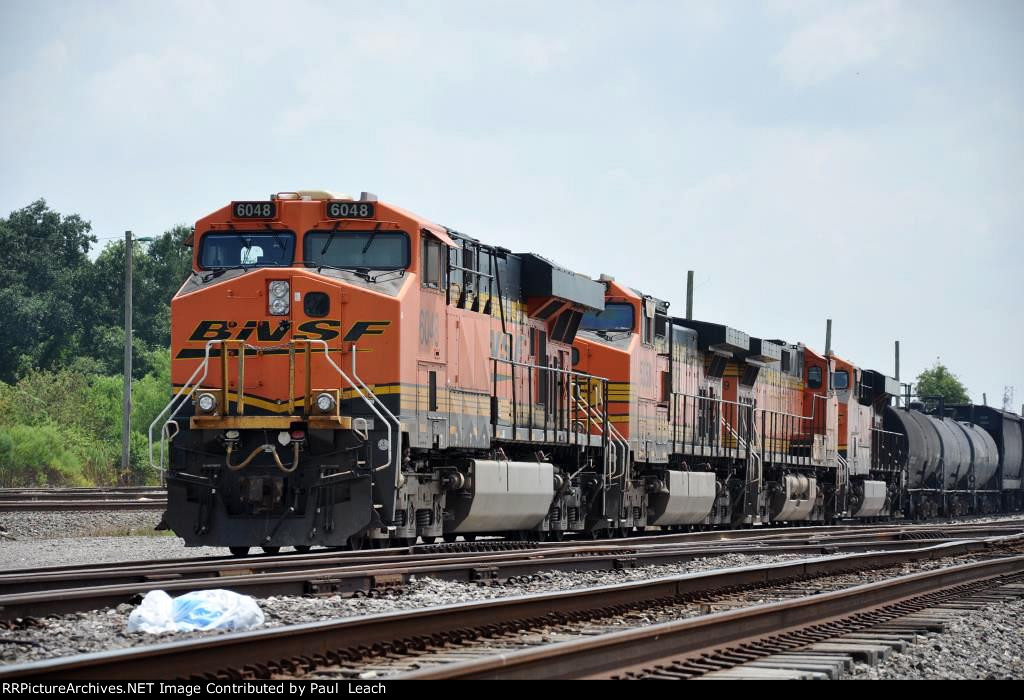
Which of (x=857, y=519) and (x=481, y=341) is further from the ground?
(x=481, y=341)

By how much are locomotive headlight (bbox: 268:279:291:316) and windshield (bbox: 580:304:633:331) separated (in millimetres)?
8433

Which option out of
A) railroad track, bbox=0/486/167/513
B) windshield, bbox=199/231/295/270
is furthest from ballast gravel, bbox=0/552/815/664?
railroad track, bbox=0/486/167/513

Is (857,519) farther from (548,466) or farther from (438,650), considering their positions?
(438,650)

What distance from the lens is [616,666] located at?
7.16 m

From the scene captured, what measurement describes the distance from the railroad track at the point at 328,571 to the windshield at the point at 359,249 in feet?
10.5

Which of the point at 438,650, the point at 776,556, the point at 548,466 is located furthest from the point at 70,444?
the point at 438,650

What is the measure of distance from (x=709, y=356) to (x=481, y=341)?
10.6 metres

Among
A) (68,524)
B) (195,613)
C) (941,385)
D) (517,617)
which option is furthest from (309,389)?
(941,385)

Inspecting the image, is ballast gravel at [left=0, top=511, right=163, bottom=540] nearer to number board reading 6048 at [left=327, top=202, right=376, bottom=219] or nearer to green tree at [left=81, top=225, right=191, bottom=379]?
number board reading 6048 at [left=327, top=202, right=376, bottom=219]

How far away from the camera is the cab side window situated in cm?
1557

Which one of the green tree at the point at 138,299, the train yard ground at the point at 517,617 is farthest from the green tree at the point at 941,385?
the train yard ground at the point at 517,617

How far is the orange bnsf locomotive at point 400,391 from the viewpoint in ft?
47.3

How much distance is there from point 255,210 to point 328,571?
530 centimetres

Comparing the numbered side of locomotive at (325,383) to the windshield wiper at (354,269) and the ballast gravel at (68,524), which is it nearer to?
the windshield wiper at (354,269)
